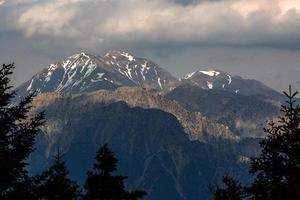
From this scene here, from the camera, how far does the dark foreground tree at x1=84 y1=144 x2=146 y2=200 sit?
2964 cm

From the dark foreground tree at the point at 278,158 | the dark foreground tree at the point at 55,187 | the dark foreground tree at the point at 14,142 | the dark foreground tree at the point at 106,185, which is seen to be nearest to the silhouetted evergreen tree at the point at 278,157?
the dark foreground tree at the point at 278,158

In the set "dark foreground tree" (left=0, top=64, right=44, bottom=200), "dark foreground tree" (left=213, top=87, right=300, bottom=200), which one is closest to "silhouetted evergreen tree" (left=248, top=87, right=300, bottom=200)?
"dark foreground tree" (left=213, top=87, right=300, bottom=200)

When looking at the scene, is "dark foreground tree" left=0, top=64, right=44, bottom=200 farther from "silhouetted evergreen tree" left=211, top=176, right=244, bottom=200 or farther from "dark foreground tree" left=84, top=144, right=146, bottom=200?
"silhouetted evergreen tree" left=211, top=176, right=244, bottom=200

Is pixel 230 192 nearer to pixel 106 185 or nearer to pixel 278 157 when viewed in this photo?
pixel 278 157

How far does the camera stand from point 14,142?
92.7ft

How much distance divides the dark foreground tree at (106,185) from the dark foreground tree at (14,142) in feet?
10.2

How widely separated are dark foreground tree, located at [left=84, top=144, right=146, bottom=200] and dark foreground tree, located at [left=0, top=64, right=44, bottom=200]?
3123 mm

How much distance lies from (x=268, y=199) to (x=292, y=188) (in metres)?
5.87

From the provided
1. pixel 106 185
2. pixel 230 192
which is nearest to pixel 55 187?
pixel 106 185

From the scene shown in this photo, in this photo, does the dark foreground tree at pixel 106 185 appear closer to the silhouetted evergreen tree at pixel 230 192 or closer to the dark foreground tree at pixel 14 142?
the dark foreground tree at pixel 14 142

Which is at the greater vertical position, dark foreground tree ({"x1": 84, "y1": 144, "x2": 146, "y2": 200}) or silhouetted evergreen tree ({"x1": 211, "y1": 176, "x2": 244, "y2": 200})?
silhouetted evergreen tree ({"x1": 211, "y1": 176, "x2": 244, "y2": 200})

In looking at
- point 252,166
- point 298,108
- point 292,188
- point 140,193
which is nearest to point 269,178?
point 252,166

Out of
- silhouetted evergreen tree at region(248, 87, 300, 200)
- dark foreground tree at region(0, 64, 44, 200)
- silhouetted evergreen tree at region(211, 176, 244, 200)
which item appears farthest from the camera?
silhouetted evergreen tree at region(211, 176, 244, 200)

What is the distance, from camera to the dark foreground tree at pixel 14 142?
26.5 metres
